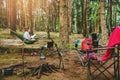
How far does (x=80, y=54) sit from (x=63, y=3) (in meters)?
3.73

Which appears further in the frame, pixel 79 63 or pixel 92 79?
pixel 79 63

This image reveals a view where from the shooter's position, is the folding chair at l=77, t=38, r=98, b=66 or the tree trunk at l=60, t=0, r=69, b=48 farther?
the tree trunk at l=60, t=0, r=69, b=48

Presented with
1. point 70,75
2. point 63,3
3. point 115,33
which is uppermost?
point 63,3

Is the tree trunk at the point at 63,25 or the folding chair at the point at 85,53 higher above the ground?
the tree trunk at the point at 63,25

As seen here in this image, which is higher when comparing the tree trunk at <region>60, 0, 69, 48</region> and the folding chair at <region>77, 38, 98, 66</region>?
the tree trunk at <region>60, 0, 69, 48</region>

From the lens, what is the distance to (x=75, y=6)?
3878 cm

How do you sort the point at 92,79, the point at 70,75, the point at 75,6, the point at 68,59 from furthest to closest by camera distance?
the point at 75,6, the point at 68,59, the point at 70,75, the point at 92,79

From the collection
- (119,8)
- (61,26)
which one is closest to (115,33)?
(61,26)

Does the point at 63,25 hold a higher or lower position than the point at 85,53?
higher

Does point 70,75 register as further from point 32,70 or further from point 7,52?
point 7,52

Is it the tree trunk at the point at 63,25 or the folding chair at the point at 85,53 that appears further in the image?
the tree trunk at the point at 63,25

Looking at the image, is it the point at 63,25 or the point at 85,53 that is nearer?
the point at 85,53

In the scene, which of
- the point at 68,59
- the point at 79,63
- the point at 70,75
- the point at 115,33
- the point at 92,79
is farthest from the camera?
the point at 68,59

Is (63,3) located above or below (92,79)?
above
